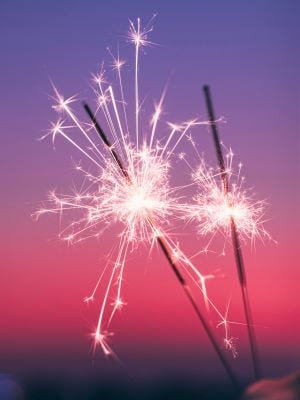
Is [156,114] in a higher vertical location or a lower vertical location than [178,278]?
higher

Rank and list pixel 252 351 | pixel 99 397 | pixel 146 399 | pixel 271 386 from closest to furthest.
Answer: pixel 271 386 → pixel 252 351 → pixel 146 399 → pixel 99 397

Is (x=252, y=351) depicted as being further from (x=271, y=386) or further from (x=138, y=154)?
(x=138, y=154)

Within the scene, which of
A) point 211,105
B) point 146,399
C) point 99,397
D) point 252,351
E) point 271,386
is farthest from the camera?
point 99,397

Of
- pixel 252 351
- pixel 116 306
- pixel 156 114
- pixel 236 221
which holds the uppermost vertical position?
pixel 156 114

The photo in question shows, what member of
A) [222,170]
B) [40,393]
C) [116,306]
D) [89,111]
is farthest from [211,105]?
[40,393]

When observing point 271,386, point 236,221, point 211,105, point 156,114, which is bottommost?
point 271,386

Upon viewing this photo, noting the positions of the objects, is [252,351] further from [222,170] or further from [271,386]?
[222,170]

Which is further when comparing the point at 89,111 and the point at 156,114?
the point at 156,114

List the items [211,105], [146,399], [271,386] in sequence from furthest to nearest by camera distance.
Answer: [146,399]
[211,105]
[271,386]

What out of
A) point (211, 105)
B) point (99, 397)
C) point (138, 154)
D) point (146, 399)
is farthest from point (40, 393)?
point (211, 105)
